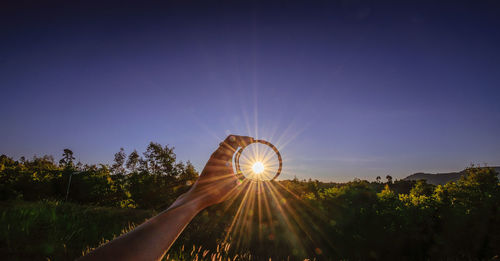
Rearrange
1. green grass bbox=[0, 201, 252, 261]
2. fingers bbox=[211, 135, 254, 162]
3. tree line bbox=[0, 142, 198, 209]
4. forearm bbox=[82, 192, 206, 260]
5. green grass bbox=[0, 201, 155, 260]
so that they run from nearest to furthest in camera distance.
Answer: forearm bbox=[82, 192, 206, 260] → fingers bbox=[211, 135, 254, 162] → green grass bbox=[0, 201, 252, 261] → green grass bbox=[0, 201, 155, 260] → tree line bbox=[0, 142, 198, 209]

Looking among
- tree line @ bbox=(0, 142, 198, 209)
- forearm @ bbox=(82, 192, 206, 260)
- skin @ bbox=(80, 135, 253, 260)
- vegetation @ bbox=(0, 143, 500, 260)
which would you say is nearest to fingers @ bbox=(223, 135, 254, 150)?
skin @ bbox=(80, 135, 253, 260)

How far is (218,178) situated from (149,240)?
600mm

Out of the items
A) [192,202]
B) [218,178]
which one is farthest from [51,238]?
[192,202]

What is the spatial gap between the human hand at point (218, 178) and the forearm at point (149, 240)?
5.9 inches

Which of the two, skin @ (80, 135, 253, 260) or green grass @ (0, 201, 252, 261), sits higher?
skin @ (80, 135, 253, 260)

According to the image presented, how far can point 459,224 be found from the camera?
17.9ft

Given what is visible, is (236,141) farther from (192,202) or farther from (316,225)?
(316,225)

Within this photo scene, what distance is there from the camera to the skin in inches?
28.0

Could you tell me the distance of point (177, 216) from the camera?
0.91m

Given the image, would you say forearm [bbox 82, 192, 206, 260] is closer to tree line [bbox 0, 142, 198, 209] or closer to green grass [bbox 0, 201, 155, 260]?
green grass [bbox 0, 201, 155, 260]


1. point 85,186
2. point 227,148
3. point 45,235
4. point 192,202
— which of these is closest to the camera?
point 192,202

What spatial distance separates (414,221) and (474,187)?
5.92 ft

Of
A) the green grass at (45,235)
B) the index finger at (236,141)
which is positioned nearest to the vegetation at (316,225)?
the green grass at (45,235)

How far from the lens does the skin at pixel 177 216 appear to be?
712 millimetres
